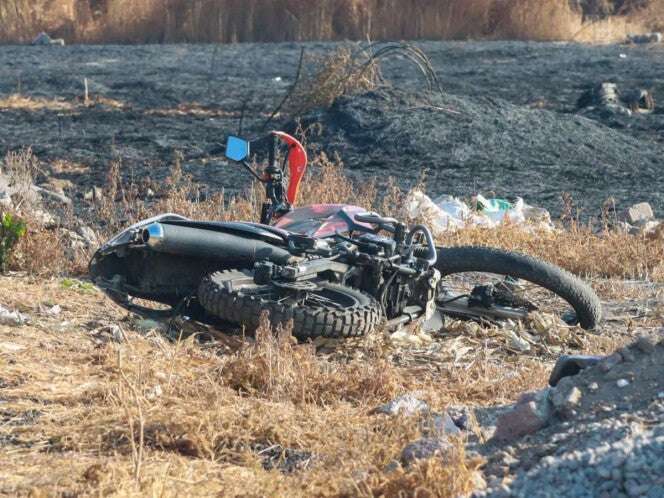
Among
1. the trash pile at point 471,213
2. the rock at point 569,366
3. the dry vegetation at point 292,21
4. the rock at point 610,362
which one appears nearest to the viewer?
the rock at point 610,362

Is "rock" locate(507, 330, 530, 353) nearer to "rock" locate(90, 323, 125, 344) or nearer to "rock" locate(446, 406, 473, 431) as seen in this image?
"rock" locate(446, 406, 473, 431)

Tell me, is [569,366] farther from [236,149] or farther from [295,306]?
[236,149]

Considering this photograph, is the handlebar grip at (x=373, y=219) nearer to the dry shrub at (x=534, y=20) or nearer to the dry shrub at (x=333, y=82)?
the dry shrub at (x=333, y=82)

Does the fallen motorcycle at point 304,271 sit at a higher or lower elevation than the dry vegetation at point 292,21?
higher

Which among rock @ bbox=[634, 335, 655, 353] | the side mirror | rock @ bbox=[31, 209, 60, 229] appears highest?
the side mirror

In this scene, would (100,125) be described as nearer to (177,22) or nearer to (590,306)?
(590,306)

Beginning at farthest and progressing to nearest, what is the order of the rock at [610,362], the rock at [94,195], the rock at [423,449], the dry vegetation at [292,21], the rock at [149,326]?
the dry vegetation at [292,21] < the rock at [94,195] < the rock at [149,326] < the rock at [610,362] < the rock at [423,449]

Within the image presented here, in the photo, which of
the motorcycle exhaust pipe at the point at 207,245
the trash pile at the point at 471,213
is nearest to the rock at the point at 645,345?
the motorcycle exhaust pipe at the point at 207,245

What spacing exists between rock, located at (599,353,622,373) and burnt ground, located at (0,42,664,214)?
8.17 meters

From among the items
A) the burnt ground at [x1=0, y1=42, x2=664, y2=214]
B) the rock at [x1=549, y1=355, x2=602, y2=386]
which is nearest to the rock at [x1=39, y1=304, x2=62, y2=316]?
the rock at [x1=549, y1=355, x2=602, y2=386]

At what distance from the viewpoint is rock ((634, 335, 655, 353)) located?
4871mm

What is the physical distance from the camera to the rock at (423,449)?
4.23 metres

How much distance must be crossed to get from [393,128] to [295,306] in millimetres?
10149

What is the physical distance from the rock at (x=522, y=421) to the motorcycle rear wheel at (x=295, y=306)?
168 cm
